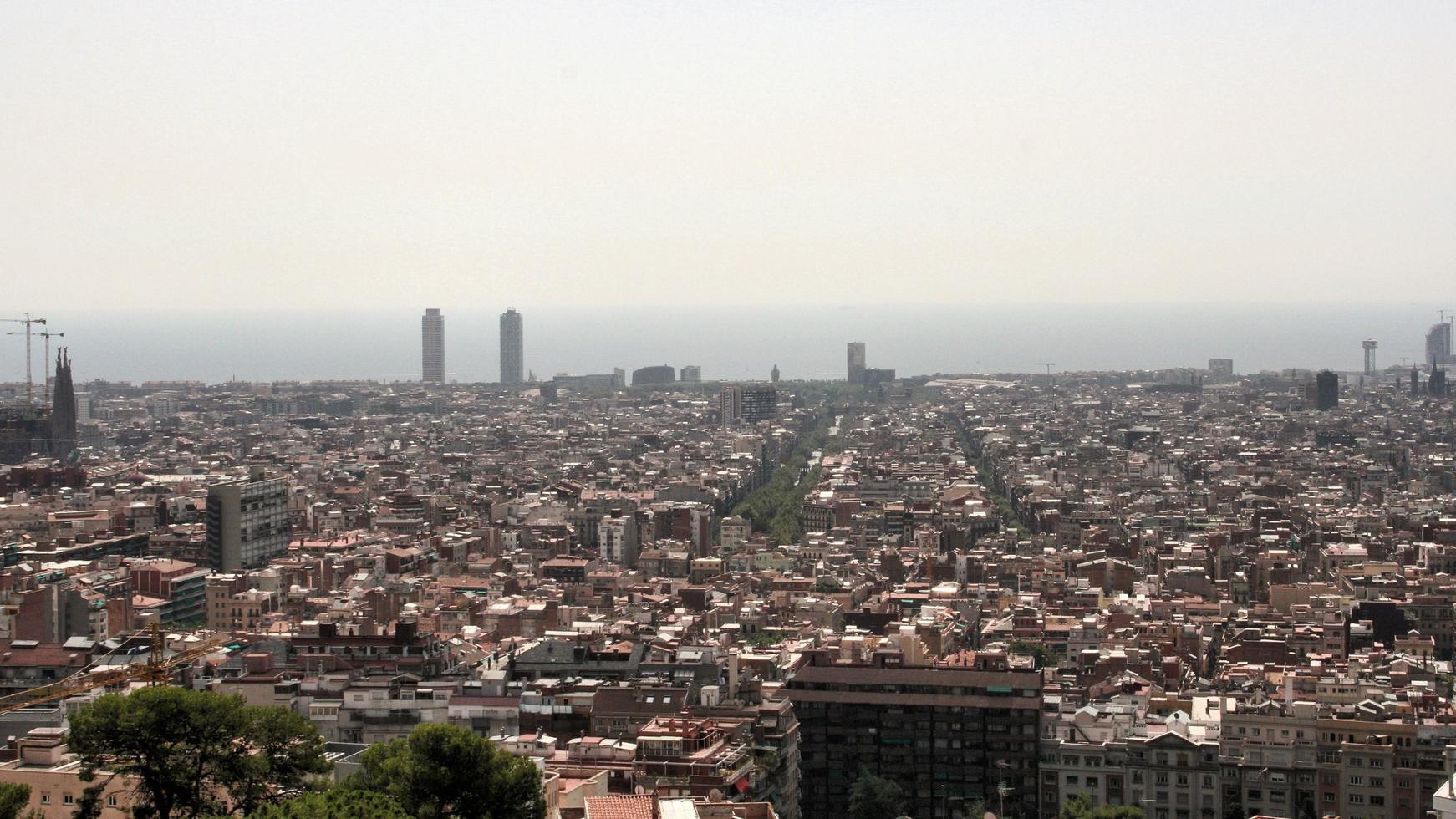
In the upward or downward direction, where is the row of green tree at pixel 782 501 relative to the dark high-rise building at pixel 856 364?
downward

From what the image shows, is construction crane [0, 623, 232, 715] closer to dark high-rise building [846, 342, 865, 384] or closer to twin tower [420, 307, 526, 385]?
dark high-rise building [846, 342, 865, 384]

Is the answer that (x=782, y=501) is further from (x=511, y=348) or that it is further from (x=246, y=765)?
(x=511, y=348)

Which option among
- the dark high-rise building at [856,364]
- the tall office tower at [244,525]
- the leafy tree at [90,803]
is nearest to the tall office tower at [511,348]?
the dark high-rise building at [856,364]

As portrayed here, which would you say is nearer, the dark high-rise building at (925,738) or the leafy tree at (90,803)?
the leafy tree at (90,803)

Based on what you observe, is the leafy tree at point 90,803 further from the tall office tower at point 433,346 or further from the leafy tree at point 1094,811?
the tall office tower at point 433,346

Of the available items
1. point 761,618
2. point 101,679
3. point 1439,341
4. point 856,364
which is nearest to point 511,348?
point 856,364


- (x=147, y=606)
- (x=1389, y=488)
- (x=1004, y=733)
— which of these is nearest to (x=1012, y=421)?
(x=1389, y=488)
